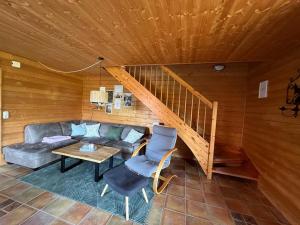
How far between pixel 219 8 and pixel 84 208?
2.73m

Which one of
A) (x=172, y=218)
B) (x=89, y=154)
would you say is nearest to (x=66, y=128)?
(x=89, y=154)

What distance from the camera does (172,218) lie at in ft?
6.20

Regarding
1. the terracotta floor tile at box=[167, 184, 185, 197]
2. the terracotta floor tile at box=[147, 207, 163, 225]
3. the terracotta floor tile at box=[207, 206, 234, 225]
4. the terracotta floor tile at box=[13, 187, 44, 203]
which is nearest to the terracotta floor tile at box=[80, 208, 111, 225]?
the terracotta floor tile at box=[147, 207, 163, 225]

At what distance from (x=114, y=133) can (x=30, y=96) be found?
2131 mm

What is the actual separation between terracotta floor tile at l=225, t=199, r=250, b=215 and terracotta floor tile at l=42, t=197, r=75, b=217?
2227 millimetres

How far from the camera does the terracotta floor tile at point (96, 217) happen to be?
175 cm

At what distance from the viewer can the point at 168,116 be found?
3.30 meters

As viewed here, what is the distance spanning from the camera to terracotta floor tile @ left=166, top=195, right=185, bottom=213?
208 cm

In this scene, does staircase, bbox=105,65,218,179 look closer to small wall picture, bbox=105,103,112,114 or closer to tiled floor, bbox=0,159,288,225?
tiled floor, bbox=0,159,288,225

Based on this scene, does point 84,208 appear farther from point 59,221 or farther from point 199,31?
point 199,31

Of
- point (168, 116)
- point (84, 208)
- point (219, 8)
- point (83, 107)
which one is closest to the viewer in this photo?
point (219, 8)

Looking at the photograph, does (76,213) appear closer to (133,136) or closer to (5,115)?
(133,136)

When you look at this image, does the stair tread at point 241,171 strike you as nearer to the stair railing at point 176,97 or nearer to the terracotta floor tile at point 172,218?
the stair railing at point 176,97

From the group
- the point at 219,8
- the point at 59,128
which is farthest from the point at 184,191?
the point at 59,128
